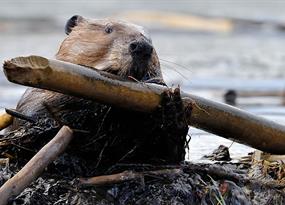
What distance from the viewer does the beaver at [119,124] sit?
13.2 feet

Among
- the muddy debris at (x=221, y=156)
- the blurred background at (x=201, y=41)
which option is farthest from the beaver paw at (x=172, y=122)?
the blurred background at (x=201, y=41)

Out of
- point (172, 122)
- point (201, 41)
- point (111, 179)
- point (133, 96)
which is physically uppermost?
point (133, 96)

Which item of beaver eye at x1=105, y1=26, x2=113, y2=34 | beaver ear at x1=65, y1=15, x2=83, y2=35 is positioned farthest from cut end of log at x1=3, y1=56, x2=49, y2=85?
beaver ear at x1=65, y1=15, x2=83, y2=35

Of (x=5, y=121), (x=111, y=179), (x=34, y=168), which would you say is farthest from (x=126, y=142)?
(x=5, y=121)

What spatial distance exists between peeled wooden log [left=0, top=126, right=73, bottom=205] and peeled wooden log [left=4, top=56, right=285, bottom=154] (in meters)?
0.24

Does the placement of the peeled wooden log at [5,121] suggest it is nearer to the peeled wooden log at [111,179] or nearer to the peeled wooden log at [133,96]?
the peeled wooden log at [111,179]

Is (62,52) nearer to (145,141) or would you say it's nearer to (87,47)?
(87,47)

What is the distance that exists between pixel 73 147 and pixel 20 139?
1.02ft

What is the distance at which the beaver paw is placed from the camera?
3934 millimetres

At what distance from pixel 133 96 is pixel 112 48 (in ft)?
2.71

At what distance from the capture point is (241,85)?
35.3 feet

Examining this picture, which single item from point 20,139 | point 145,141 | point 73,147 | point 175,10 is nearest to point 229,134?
point 145,141

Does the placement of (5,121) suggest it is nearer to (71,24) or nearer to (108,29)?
(108,29)

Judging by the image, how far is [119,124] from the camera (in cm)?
409
